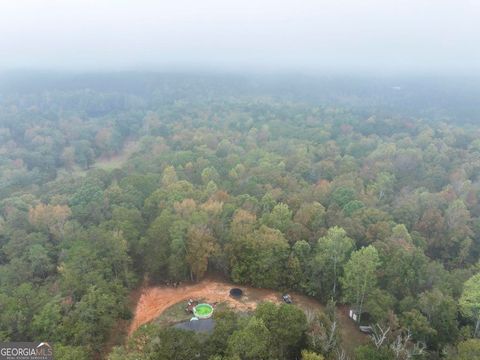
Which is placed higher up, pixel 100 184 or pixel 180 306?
pixel 100 184

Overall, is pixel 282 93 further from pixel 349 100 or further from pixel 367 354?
pixel 367 354

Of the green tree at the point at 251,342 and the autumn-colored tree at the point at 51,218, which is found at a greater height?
the green tree at the point at 251,342

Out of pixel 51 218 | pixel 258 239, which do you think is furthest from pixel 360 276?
pixel 51 218

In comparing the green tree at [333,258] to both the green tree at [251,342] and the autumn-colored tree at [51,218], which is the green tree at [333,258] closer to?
the green tree at [251,342]

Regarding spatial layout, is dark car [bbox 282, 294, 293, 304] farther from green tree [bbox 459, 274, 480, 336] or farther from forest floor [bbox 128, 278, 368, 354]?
green tree [bbox 459, 274, 480, 336]

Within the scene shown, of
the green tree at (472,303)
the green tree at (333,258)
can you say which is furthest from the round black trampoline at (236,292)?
the green tree at (472,303)

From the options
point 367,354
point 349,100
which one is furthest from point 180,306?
point 349,100

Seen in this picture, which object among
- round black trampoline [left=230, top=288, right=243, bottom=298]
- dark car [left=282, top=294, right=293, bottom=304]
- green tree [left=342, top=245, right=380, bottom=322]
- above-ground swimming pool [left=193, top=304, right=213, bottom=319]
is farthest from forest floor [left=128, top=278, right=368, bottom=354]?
green tree [left=342, top=245, right=380, bottom=322]

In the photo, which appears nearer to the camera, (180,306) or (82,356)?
(82,356)

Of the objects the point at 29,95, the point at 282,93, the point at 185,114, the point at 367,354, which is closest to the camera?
the point at 367,354
